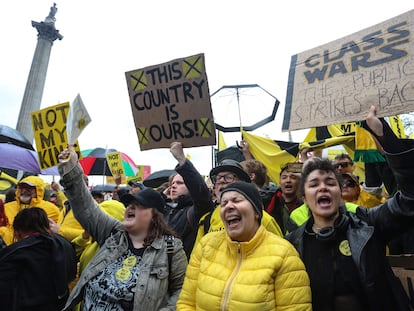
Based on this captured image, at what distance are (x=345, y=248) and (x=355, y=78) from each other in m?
1.51

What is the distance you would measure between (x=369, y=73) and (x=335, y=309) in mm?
1824

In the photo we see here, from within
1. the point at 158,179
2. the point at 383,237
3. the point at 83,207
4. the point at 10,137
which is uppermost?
the point at 10,137

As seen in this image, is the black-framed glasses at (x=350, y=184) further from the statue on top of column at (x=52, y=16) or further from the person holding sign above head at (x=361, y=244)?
the statue on top of column at (x=52, y=16)

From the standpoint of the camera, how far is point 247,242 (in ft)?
6.77

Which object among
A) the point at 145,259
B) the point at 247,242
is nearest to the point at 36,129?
the point at 145,259

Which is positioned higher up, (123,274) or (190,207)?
(190,207)

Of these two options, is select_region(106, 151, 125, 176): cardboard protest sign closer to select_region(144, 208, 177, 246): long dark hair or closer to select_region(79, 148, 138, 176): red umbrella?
select_region(79, 148, 138, 176): red umbrella

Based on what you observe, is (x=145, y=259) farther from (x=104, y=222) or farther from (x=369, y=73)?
(x=369, y=73)

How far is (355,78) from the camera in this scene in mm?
2816

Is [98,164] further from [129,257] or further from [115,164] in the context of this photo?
[129,257]

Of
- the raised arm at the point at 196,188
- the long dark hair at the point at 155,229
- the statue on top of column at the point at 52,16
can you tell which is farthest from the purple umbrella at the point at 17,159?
the statue on top of column at the point at 52,16

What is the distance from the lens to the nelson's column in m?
23.0

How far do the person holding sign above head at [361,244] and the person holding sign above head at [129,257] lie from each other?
3.22 ft

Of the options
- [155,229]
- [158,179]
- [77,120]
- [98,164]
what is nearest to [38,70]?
[98,164]
